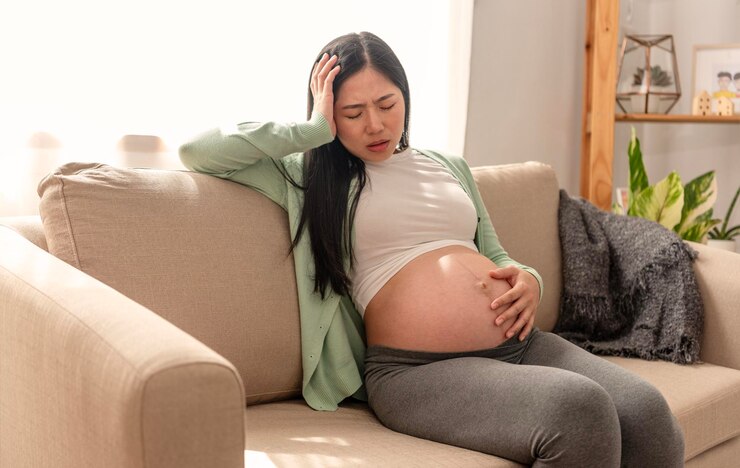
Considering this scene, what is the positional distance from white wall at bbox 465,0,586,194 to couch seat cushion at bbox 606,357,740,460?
126 centimetres

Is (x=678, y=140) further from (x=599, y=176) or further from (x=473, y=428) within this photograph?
(x=473, y=428)

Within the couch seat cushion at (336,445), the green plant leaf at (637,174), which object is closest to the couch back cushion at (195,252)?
the couch seat cushion at (336,445)

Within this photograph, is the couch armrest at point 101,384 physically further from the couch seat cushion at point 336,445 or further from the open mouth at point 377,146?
the open mouth at point 377,146

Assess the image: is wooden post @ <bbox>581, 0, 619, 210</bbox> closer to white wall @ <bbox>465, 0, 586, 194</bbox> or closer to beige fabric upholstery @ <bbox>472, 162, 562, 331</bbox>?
white wall @ <bbox>465, 0, 586, 194</bbox>

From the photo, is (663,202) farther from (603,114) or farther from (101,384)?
(101,384)

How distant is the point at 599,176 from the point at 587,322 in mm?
1052

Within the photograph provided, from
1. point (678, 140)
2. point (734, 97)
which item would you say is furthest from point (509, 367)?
point (678, 140)

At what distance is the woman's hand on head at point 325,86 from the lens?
1.69 m

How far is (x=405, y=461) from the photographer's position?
131 cm

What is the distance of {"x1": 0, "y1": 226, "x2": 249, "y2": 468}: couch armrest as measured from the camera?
961mm

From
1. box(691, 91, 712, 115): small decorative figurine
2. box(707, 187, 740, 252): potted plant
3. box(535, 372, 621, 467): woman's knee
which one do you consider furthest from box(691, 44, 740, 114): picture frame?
box(535, 372, 621, 467): woman's knee

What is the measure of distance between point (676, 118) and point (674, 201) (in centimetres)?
73

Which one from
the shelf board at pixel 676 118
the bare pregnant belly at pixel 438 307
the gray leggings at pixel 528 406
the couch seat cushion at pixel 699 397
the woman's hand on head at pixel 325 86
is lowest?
the couch seat cushion at pixel 699 397

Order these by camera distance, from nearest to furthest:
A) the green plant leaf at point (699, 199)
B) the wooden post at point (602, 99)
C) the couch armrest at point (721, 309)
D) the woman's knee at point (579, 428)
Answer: the woman's knee at point (579, 428)
the couch armrest at point (721, 309)
the green plant leaf at point (699, 199)
the wooden post at point (602, 99)
